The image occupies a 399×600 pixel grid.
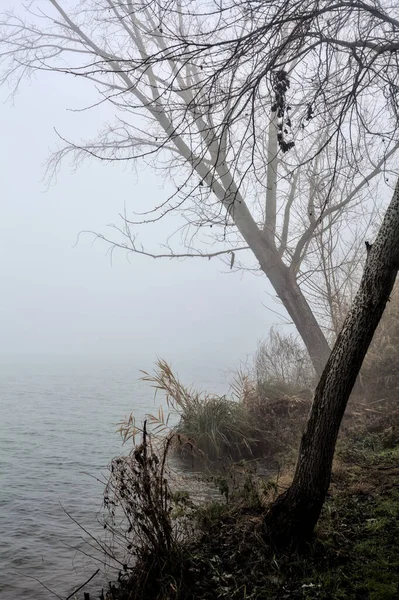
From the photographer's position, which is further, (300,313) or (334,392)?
(300,313)

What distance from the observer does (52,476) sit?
7031mm

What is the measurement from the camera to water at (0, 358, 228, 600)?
4211 mm

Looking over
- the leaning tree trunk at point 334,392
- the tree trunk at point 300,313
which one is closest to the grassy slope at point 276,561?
the leaning tree trunk at point 334,392

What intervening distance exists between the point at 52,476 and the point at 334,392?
15.4 ft

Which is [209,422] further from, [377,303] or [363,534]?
[377,303]

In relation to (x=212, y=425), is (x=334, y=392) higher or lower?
higher

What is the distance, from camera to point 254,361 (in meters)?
11.1

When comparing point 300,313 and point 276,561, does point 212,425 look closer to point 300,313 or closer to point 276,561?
point 300,313

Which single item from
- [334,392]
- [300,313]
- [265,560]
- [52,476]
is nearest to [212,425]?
[52,476]

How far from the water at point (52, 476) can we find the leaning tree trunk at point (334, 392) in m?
1.59

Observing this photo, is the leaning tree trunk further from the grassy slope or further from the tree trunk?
the tree trunk

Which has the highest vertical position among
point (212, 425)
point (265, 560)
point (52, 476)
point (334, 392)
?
Answer: point (334, 392)

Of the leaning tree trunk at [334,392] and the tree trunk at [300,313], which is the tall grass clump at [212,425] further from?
the leaning tree trunk at [334,392]

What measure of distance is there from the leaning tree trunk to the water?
159 cm
